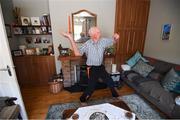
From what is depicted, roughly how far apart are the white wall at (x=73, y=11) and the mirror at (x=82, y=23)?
0.11m

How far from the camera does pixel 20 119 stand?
1757 mm

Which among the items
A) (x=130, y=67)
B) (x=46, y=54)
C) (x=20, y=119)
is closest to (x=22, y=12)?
(x=46, y=54)

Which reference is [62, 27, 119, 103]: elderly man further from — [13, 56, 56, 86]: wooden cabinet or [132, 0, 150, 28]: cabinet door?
[132, 0, 150, 28]: cabinet door

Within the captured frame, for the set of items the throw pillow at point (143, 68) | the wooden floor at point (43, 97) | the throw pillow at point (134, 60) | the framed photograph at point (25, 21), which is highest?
the framed photograph at point (25, 21)

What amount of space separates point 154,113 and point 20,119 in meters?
2.22

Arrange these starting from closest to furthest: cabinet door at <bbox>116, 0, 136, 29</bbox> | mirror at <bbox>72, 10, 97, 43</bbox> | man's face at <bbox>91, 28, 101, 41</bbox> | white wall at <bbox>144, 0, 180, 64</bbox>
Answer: man's face at <bbox>91, 28, 101, 41</bbox>
white wall at <bbox>144, 0, 180, 64</bbox>
mirror at <bbox>72, 10, 97, 43</bbox>
cabinet door at <bbox>116, 0, 136, 29</bbox>

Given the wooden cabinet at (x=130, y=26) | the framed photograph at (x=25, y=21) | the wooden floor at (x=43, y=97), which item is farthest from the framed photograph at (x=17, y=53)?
the wooden cabinet at (x=130, y=26)

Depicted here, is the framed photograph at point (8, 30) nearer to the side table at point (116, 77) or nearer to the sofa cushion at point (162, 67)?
the side table at point (116, 77)

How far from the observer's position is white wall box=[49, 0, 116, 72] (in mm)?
2715

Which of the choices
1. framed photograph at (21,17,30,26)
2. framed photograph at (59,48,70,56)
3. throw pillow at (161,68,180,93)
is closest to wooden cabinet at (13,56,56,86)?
framed photograph at (59,48,70,56)

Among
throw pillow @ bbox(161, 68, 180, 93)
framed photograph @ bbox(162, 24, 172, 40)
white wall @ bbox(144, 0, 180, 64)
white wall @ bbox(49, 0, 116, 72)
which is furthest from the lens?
white wall @ bbox(49, 0, 116, 72)

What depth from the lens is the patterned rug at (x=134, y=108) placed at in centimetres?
195

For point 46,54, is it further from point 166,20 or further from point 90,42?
point 166,20

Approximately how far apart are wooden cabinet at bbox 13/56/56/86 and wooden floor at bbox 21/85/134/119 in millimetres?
204
